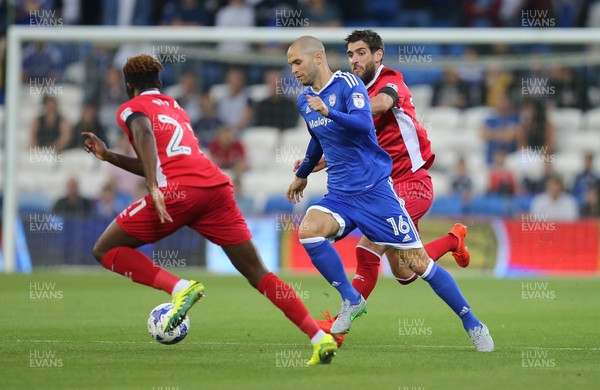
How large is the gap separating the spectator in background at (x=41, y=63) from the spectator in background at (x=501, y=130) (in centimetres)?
767

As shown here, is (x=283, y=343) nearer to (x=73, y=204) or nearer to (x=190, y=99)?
(x=73, y=204)

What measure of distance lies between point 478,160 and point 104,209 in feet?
21.7

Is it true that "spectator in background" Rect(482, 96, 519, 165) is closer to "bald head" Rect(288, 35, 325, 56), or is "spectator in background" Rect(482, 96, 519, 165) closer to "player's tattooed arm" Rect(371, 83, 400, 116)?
"player's tattooed arm" Rect(371, 83, 400, 116)

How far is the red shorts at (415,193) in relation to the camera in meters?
9.21

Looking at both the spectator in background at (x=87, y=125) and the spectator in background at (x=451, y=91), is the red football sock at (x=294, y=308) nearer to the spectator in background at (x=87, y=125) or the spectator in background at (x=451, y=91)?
the spectator in background at (x=87, y=125)

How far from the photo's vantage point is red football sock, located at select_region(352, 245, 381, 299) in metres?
9.15

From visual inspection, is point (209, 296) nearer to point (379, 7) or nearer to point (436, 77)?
point (436, 77)

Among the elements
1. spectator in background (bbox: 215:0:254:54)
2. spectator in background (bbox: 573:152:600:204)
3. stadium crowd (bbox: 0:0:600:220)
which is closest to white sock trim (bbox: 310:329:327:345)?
stadium crowd (bbox: 0:0:600:220)

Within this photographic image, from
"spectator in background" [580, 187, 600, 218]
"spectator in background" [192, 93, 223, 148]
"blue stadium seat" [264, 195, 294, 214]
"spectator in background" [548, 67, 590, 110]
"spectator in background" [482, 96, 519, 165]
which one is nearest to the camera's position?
"spectator in background" [580, 187, 600, 218]

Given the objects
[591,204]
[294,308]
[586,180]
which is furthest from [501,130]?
[294,308]

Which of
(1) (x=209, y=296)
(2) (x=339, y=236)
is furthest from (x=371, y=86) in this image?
(1) (x=209, y=296)

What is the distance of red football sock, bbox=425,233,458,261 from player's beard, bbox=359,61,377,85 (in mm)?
1529

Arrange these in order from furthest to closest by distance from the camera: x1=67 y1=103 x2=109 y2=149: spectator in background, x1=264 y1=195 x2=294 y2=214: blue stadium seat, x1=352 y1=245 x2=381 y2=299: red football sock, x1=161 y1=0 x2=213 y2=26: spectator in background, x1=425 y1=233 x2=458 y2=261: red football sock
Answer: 1. x1=161 y1=0 x2=213 y2=26: spectator in background
2. x1=67 y1=103 x2=109 y2=149: spectator in background
3. x1=264 y1=195 x2=294 y2=214: blue stadium seat
4. x1=425 y1=233 x2=458 y2=261: red football sock
5. x1=352 y1=245 x2=381 y2=299: red football sock

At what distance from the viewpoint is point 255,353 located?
8320 mm
